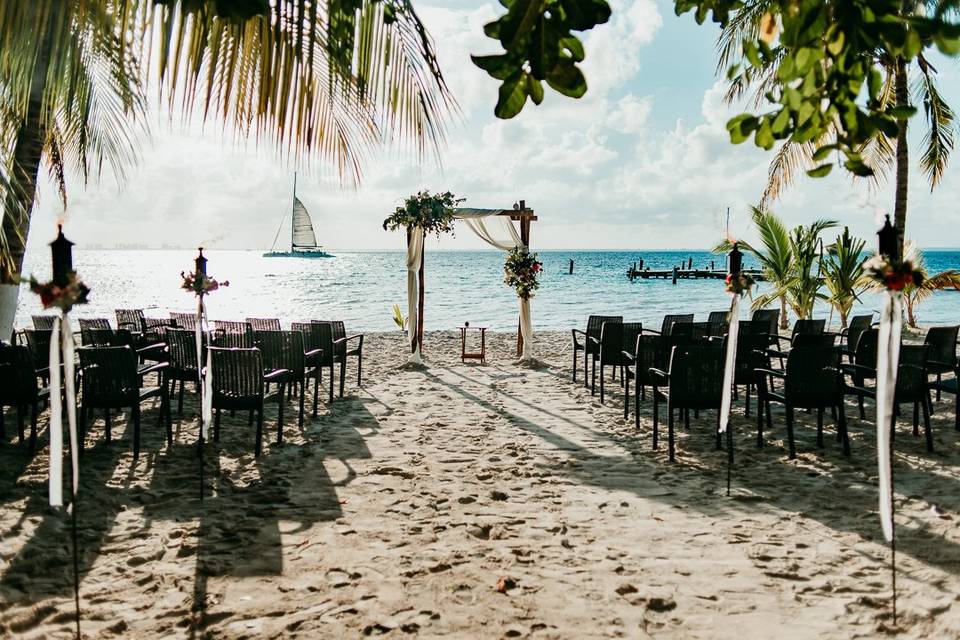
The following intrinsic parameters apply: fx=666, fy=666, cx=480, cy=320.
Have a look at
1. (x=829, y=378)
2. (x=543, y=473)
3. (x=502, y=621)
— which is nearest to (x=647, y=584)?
(x=502, y=621)

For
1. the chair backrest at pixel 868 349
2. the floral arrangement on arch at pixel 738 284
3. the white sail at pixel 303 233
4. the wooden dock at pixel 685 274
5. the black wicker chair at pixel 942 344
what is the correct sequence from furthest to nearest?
the white sail at pixel 303 233 < the wooden dock at pixel 685 274 < the black wicker chair at pixel 942 344 < the chair backrest at pixel 868 349 < the floral arrangement on arch at pixel 738 284

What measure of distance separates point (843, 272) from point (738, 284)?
8283 mm

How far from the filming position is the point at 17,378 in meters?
4.90

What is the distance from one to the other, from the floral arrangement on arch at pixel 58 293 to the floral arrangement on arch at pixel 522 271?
25.4 feet

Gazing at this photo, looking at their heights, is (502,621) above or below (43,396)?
below

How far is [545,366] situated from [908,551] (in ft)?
22.5

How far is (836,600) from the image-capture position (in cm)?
286

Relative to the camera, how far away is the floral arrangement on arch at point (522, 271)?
1030cm

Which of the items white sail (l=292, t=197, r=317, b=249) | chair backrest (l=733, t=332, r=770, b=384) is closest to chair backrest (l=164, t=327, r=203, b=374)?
chair backrest (l=733, t=332, r=770, b=384)

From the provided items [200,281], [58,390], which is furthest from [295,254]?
[58,390]

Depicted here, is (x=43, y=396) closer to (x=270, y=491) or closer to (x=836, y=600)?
(x=270, y=491)

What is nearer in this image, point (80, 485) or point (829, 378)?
point (80, 485)

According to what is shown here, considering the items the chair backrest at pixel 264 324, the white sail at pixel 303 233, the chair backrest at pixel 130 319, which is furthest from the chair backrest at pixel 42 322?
the white sail at pixel 303 233

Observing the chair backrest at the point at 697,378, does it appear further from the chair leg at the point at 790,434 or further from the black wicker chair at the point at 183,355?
the black wicker chair at the point at 183,355
